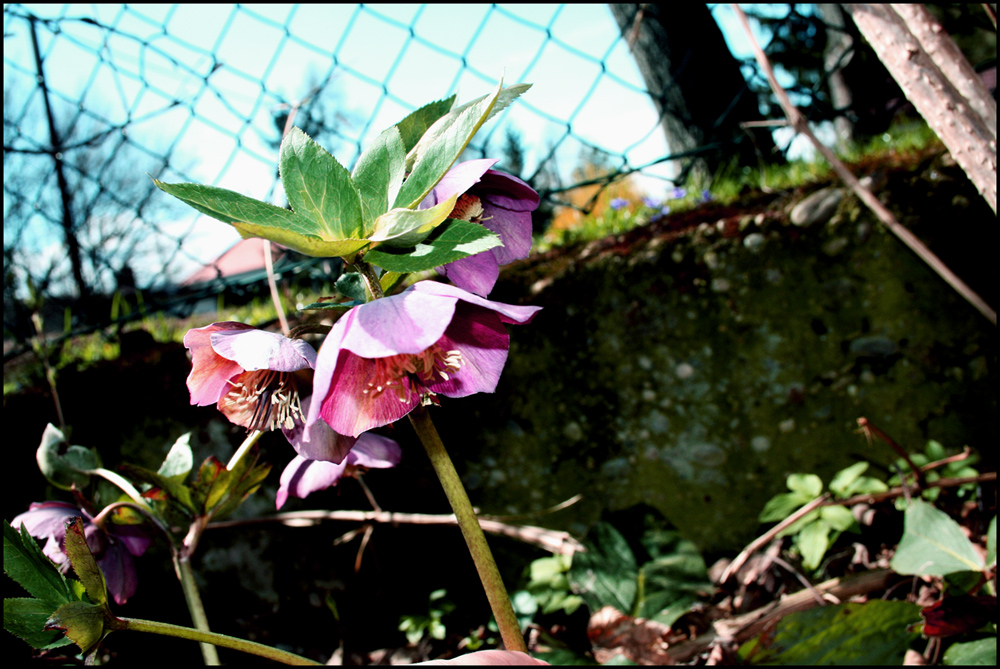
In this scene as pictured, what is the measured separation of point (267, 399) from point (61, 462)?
1.25ft

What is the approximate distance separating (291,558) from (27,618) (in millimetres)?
638

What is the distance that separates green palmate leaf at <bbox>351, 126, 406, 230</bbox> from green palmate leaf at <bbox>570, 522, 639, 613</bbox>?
620 millimetres

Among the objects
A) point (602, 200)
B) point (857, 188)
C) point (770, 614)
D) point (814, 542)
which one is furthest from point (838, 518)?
point (602, 200)

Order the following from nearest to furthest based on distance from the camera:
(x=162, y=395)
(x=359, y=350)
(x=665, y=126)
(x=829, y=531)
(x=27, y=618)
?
1. (x=359, y=350)
2. (x=27, y=618)
3. (x=829, y=531)
4. (x=162, y=395)
5. (x=665, y=126)

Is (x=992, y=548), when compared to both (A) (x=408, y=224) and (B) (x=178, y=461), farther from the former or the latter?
(B) (x=178, y=461)

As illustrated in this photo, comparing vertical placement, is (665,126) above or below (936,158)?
above

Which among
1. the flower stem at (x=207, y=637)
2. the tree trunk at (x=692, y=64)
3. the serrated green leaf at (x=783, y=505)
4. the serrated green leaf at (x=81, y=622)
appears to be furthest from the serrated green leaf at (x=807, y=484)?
the tree trunk at (x=692, y=64)

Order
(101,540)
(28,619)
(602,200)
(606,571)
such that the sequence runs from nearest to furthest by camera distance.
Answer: (28,619) → (101,540) → (606,571) → (602,200)

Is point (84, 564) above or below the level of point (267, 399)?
below

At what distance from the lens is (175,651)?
1.00 m

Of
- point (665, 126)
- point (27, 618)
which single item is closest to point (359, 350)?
point (27, 618)

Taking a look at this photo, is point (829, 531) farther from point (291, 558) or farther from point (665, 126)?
point (665, 126)

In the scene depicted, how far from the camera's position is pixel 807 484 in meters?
0.97

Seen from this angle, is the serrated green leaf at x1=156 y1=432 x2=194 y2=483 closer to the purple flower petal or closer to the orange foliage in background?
the purple flower petal
